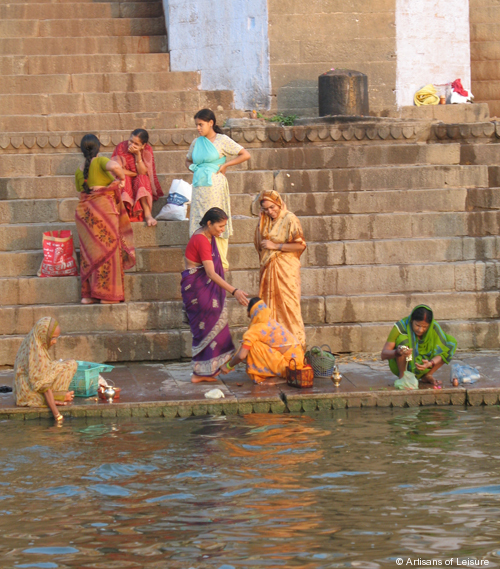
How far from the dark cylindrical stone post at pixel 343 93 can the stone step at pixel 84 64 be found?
7.67 ft

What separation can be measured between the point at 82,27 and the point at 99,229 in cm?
508

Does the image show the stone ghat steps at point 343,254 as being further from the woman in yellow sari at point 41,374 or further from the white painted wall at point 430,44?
the white painted wall at point 430,44

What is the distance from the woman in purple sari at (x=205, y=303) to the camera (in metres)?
7.88

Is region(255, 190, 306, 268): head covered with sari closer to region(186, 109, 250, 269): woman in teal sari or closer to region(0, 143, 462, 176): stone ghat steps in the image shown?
region(186, 109, 250, 269): woman in teal sari

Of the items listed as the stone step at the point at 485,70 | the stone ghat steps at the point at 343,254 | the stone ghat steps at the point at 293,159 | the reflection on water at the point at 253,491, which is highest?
the stone step at the point at 485,70

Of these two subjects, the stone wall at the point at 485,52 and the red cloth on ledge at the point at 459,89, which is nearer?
the red cloth on ledge at the point at 459,89

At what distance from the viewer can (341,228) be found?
9.78 metres

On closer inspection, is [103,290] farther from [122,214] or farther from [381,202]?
[381,202]

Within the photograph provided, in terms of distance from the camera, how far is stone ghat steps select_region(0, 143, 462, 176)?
10.5 meters

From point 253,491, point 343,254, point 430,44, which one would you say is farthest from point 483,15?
point 253,491

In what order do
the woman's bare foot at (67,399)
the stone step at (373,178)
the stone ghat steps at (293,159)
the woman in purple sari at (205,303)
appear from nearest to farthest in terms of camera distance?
the woman's bare foot at (67,399) < the woman in purple sari at (205,303) < the stone step at (373,178) < the stone ghat steps at (293,159)

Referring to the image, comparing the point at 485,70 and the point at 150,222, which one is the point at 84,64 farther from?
the point at 485,70

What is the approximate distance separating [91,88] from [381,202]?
419 centimetres

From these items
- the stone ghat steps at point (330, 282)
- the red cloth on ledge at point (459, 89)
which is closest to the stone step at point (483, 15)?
the red cloth on ledge at point (459, 89)
